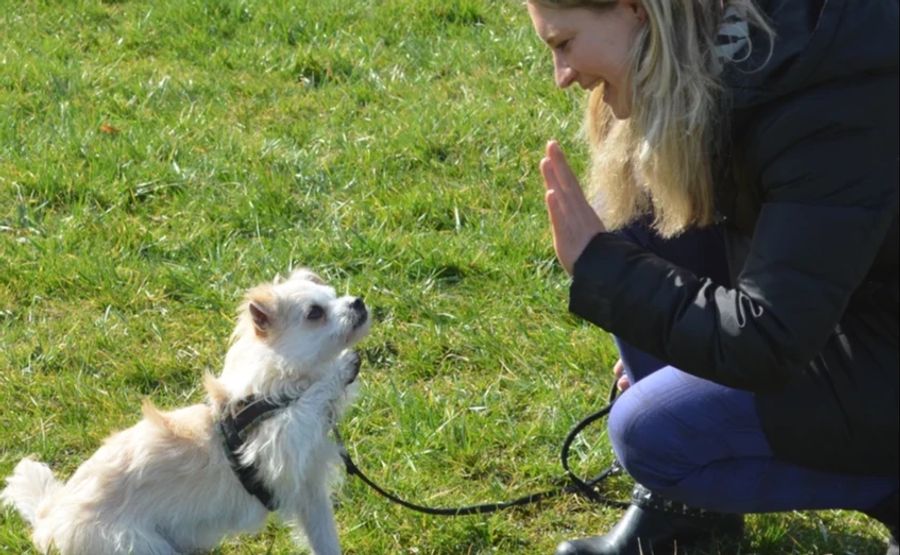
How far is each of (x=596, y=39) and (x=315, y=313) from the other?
102 centimetres

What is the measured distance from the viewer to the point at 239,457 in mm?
3096

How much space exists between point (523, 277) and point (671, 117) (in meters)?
1.84

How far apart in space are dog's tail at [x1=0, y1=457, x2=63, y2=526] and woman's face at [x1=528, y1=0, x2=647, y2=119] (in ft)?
5.30

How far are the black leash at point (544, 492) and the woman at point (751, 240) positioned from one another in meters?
0.48

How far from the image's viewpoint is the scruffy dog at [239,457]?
121 inches

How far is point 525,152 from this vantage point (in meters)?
5.13

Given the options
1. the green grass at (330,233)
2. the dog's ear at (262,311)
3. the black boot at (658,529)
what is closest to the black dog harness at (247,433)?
the dog's ear at (262,311)

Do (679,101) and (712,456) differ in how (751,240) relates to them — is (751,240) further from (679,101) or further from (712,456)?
(712,456)

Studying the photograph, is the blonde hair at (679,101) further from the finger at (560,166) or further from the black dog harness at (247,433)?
the black dog harness at (247,433)

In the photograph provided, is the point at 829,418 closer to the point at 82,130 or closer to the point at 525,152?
the point at 525,152

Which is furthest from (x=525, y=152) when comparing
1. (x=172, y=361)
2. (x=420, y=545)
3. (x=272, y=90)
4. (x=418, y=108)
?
(x=420, y=545)

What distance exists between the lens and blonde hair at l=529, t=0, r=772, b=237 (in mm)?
2490

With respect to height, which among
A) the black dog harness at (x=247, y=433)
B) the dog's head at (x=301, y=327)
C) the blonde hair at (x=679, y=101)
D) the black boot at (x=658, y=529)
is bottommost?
the black boot at (x=658, y=529)

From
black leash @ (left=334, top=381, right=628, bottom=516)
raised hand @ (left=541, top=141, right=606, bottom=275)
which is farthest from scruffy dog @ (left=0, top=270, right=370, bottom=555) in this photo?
raised hand @ (left=541, top=141, right=606, bottom=275)
